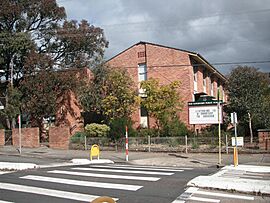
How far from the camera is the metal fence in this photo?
23047 mm

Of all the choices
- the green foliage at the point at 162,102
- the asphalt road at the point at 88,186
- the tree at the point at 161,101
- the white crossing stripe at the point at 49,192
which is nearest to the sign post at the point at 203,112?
the green foliage at the point at 162,102

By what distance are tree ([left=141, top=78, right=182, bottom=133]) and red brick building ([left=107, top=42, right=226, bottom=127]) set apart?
14.3ft

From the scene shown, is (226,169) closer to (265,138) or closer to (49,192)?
(49,192)

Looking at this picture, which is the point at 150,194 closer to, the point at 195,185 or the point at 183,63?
the point at 195,185

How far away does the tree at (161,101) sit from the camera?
92.6 ft

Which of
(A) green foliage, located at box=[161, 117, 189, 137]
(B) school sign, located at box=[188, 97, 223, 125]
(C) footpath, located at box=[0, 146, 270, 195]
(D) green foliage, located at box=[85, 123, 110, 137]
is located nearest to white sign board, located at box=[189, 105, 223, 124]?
(B) school sign, located at box=[188, 97, 223, 125]

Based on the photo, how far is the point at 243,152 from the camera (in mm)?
22000

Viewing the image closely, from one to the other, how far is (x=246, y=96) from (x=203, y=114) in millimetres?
4460

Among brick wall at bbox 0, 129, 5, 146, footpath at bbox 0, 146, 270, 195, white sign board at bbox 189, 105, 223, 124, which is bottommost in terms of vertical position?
footpath at bbox 0, 146, 270, 195

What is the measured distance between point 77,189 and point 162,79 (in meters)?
25.1

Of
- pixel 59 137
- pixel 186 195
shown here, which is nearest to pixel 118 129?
pixel 59 137

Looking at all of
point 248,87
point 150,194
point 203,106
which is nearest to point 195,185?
point 150,194

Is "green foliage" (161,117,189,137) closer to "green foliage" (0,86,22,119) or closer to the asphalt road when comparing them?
the asphalt road

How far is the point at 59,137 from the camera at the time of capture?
29156 millimetres
